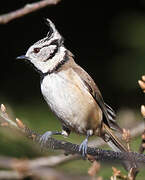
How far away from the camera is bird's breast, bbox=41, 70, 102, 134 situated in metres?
3.30

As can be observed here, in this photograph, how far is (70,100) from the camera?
3.31 m

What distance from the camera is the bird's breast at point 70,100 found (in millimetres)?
3301

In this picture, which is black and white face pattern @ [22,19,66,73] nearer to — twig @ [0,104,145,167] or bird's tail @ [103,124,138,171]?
bird's tail @ [103,124,138,171]

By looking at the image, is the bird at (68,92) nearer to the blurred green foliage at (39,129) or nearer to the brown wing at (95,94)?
the brown wing at (95,94)

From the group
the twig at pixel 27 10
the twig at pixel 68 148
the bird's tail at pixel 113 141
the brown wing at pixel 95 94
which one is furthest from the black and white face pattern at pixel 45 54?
the twig at pixel 27 10

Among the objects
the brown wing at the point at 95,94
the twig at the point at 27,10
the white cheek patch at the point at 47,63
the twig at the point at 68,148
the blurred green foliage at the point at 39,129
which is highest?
the twig at the point at 27,10

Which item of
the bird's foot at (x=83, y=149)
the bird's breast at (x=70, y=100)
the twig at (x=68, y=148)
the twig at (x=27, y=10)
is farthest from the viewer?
the bird's breast at (x=70, y=100)

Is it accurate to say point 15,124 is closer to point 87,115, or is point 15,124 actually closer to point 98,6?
point 87,115

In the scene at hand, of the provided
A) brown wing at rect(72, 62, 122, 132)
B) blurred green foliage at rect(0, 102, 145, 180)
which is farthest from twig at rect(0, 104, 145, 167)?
brown wing at rect(72, 62, 122, 132)

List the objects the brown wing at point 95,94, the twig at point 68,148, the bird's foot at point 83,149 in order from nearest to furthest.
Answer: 1. the twig at point 68,148
2. the bird's foot at point 83,149
3. the brown wing at point 95,94

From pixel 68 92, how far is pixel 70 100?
56mm

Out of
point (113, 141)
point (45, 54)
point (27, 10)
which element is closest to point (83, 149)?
point (113, 141)

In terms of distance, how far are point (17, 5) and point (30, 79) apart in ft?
3.40

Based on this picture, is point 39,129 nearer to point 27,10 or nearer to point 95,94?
point 95,94
